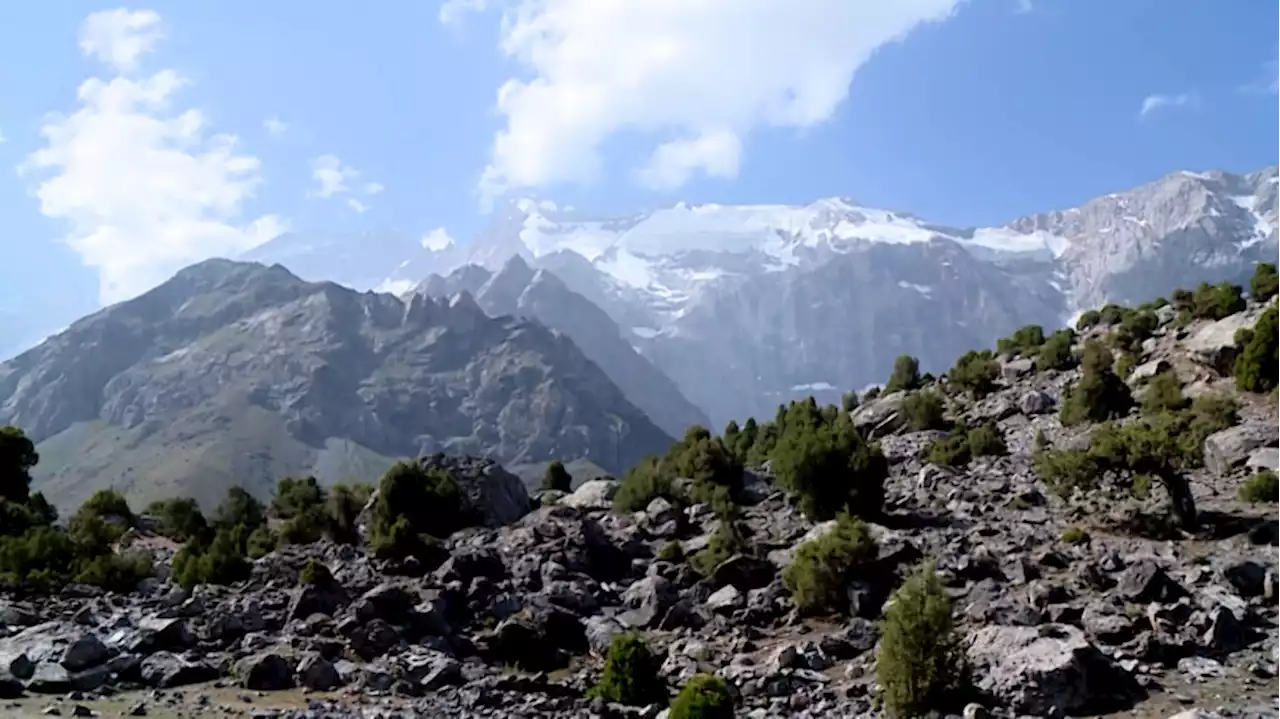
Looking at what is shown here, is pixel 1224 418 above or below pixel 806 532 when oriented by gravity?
→ above

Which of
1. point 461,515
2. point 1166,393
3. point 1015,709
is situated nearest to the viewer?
point 1015,709

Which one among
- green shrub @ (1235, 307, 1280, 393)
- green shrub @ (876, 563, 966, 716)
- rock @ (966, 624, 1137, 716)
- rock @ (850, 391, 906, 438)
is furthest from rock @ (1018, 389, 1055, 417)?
green shrub @ (876, 563, 966, 716)

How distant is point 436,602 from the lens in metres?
40.9

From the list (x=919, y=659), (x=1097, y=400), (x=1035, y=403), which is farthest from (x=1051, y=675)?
(x=1035, y=403)

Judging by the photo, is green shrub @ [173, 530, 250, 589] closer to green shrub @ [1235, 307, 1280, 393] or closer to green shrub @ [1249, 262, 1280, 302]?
green shrub @ [1235, 307, 1280, 393]

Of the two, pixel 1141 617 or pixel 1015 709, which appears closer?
pixel 1015 709

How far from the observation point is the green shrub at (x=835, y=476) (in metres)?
50.6

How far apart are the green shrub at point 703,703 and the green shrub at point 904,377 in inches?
3035

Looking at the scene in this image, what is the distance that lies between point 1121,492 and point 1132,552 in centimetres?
819

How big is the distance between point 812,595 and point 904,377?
69033mm

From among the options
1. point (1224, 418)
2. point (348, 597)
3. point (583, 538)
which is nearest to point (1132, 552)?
point (1224, 418)

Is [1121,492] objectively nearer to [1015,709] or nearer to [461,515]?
[1015,709]

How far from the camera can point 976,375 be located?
84312 mm

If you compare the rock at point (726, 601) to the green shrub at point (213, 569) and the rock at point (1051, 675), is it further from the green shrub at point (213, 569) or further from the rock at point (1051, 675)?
the green shrub at point (213, 569)
